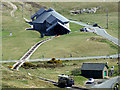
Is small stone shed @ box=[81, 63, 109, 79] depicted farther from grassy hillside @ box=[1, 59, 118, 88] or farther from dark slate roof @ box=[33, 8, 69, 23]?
dark slate roof @ box=[33, 8, 69, 23]

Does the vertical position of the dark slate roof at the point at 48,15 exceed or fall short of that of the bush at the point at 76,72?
it exceeds it

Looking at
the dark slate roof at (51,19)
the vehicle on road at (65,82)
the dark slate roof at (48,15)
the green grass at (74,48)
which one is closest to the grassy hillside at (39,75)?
the vehicle on road at (65,82)

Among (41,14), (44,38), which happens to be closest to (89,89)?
(44,38)

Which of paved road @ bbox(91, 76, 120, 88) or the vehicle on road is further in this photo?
paved road @ bbox(91, 76, 120, 88)

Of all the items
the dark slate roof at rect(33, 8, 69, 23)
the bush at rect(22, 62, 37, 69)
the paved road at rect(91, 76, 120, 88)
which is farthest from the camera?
the dark slate roof at rect(33, 8, 69, 23)

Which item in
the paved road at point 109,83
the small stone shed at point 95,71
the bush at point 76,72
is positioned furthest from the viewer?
the bush at point 76,72

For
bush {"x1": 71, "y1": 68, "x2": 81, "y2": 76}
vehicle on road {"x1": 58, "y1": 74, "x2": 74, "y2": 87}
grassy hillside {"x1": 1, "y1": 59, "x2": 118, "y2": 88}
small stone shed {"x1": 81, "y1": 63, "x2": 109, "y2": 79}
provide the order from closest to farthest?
grassy hillside {"x1": 1, "y1": 59, "x2": 118, "y2": 88}
vehicle on road {"x1": 58, "y1": 74, "x2": 74, "y2": 87}
small stone shed {"x1": 81, "y1": 63, "x2": 109, "y2": 79}
bush {"x1": 71, "y1": 68, "x2": 81, "y2": 76}

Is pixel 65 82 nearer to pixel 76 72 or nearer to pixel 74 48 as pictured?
pixel 76 72

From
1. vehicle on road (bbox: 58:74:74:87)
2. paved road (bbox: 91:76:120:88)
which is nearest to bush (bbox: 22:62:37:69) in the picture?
vehicle on road (bbox: 58:74:74:87)

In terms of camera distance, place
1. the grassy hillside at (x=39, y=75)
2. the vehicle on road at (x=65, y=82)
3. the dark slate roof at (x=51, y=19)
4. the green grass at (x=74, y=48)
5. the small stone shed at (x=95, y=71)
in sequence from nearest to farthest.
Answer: the grassy hillside at (x=39, y=75) → the vehicle on road at (x=65, y=82) → the small stone shed at (x=95, y=71) → the green grass at (x=74, y=48) → the dark slate roof at (x=51, y=19)

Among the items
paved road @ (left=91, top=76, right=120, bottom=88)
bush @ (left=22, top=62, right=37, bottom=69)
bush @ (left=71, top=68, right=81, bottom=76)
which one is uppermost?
bush @ (left=22, top=62, right=37, bottom=69)

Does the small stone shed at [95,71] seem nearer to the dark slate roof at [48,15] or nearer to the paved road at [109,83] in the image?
the paved road at [109,83]

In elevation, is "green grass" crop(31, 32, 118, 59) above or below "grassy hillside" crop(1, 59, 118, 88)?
above

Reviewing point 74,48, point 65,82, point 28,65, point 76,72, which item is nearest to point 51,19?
point 74,48
